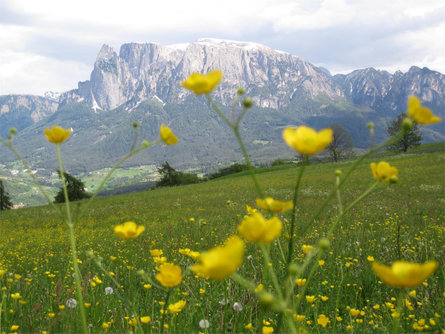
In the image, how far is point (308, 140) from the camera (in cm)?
92

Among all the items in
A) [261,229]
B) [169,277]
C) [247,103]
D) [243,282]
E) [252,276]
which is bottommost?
[252,276]

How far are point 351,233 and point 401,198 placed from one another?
6552 millimetres

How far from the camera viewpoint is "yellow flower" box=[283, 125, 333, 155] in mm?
901

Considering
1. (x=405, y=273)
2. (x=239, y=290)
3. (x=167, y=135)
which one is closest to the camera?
(x=405, y=273)

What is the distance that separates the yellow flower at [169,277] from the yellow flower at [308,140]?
0.72 m

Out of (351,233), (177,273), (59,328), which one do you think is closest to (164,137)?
(177,273)

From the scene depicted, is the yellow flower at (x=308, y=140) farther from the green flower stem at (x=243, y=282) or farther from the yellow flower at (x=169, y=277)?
the yellow flower at (x=169, y=277)

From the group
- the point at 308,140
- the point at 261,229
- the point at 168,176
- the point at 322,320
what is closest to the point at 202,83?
the point at 308,140

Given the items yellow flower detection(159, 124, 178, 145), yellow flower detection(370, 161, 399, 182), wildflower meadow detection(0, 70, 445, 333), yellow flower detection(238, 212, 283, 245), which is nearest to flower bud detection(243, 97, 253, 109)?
wildflower meadow detection(0, 70, 445, 333)

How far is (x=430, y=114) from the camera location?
1028mm

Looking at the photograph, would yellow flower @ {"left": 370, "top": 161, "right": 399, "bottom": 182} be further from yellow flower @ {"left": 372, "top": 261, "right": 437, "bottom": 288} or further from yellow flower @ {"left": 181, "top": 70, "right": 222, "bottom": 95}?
yellow flower @ {"left": 181, "top": 70, "right": 222, "bottom": 95}

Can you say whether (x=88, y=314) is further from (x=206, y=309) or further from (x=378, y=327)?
(x=378, y=327)

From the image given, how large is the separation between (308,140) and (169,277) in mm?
794

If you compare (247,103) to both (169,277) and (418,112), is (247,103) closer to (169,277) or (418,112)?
(418,112)
